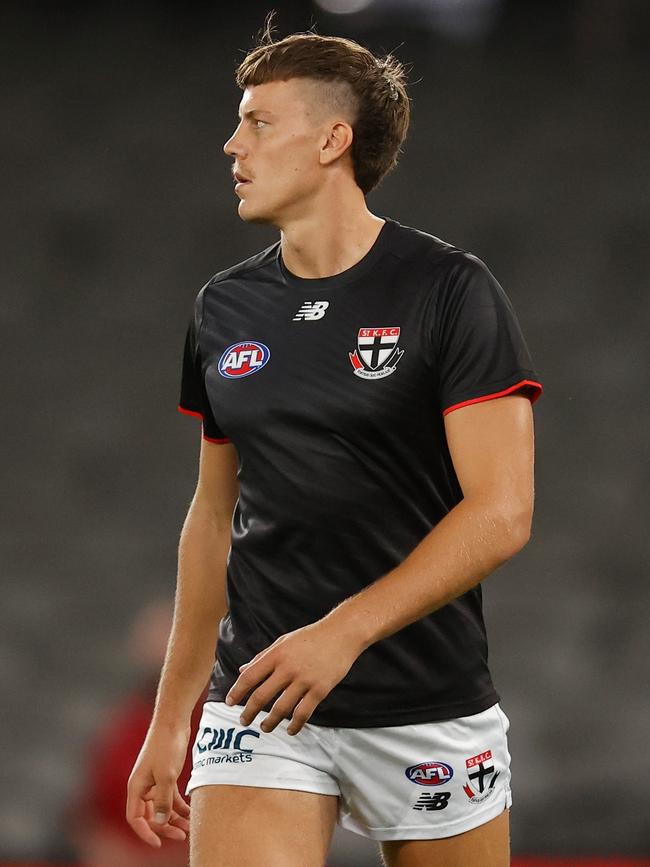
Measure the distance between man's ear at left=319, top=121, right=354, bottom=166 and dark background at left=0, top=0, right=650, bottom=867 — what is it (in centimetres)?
306

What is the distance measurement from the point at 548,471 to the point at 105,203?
1.99 metres

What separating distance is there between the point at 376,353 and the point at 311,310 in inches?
6.1

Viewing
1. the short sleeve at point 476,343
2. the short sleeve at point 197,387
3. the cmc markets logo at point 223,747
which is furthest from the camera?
the short sleeve at point 197,387

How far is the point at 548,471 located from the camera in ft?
16.4

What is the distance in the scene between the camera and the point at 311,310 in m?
2.01

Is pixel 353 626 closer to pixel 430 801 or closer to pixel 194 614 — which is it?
pixel 430 801

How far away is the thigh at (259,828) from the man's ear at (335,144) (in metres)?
0.94

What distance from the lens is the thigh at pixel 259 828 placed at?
70.8 inches

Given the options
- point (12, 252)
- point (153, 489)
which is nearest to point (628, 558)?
point (153, 489)

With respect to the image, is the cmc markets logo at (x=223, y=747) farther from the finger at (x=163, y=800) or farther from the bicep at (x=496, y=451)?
the bicep at (x=496, y=451)

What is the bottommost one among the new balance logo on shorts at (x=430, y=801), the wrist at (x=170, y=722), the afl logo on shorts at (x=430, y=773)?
the new balance logo on shorts at (x=430, y=801)

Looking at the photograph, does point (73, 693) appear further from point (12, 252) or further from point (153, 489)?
point (12, 252)

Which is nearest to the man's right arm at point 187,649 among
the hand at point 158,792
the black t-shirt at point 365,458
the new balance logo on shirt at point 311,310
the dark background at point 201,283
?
the hand at point 158,792

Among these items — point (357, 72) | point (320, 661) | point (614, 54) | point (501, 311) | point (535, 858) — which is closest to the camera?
point (320, 661)
